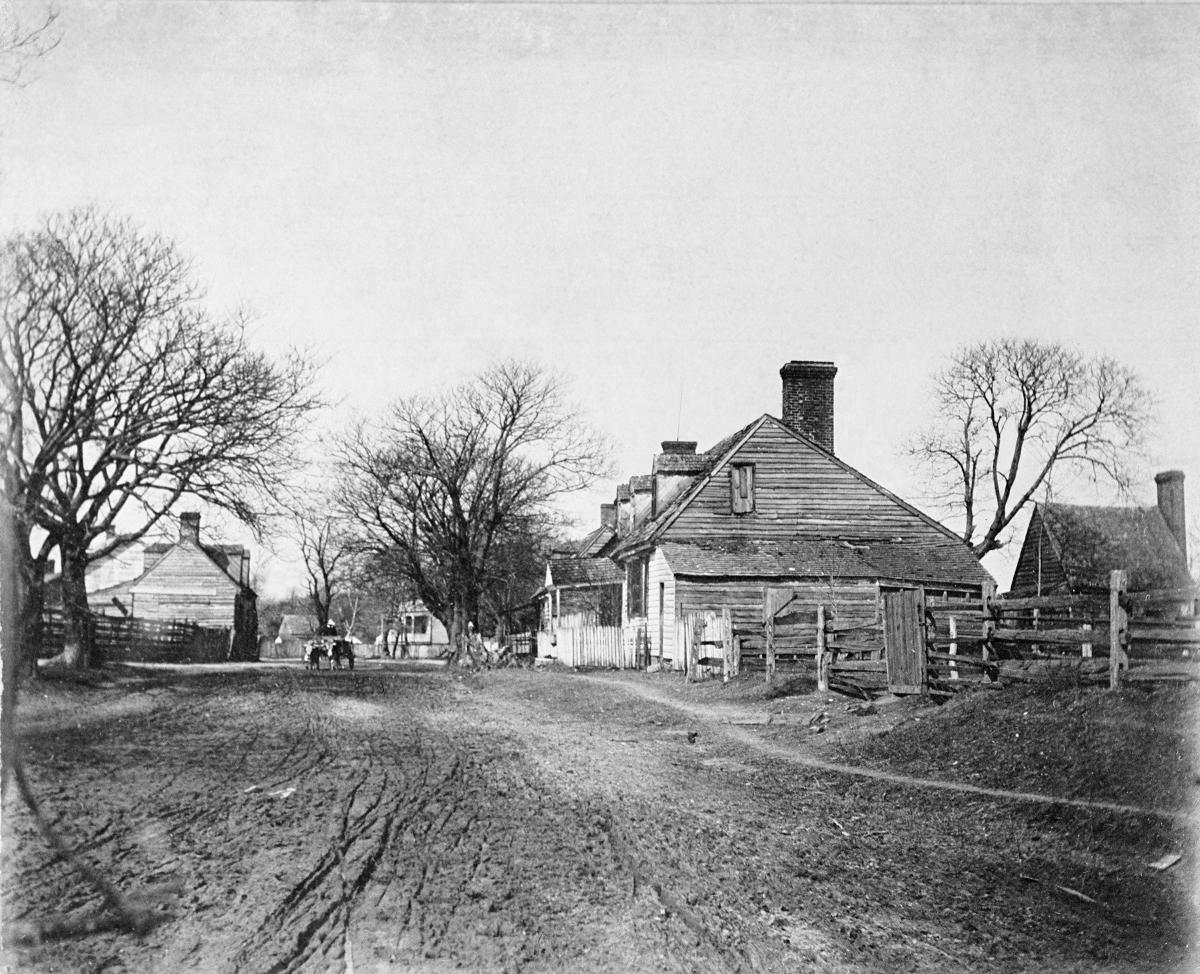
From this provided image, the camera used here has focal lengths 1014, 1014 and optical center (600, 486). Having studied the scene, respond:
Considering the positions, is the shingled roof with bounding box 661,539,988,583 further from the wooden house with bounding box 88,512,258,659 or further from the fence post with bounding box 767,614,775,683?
the wooden house with bounding box 88,512,258,659

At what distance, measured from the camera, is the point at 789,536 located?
1217 inches

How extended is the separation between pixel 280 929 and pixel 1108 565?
45052mm

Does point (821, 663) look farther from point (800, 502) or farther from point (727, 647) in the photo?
point (800, 502)

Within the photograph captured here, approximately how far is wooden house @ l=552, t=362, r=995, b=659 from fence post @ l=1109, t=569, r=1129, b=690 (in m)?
16.7

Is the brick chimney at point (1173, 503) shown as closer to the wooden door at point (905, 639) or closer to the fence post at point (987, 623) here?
the wooden door at point (905, 639)

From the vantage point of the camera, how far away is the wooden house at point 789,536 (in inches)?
1133

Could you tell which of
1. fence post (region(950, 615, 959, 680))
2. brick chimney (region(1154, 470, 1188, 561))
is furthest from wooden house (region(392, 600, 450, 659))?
fence post (region(950, 615, 959, 680))

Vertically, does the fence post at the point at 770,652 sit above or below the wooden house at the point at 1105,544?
below

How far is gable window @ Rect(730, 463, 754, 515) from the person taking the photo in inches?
1215

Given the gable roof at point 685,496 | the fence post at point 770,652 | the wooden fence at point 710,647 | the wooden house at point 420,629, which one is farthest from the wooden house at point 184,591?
the fence post at point 770,652

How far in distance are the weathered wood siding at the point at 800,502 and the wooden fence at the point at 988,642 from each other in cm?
944

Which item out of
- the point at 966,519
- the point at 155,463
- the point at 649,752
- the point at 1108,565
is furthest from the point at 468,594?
the point at 649,752

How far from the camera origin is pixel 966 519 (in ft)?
138

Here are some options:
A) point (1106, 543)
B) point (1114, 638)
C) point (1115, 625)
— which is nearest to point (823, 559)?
point (1115, 625)
